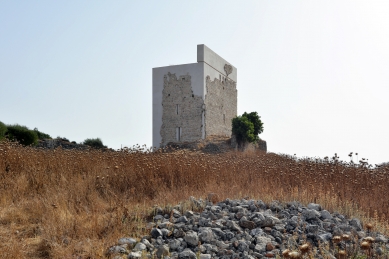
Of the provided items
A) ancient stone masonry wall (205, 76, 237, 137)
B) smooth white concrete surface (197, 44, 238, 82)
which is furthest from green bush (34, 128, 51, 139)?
smooth white concrete surface (197, 44, 238, 82)

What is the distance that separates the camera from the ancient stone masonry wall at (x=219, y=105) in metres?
24.4

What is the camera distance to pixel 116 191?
23.9 ft

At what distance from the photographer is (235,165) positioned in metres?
9.35

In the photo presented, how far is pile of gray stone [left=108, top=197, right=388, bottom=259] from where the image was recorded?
407 cm

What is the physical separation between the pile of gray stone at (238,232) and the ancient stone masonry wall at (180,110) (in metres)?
18.5

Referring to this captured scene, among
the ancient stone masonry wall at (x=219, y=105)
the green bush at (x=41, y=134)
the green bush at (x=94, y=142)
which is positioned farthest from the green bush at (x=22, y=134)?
the ancient stone masonry wall at (x=219, y=105)

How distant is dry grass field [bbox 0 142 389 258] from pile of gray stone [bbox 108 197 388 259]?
35cm

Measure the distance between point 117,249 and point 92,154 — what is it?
268 inches

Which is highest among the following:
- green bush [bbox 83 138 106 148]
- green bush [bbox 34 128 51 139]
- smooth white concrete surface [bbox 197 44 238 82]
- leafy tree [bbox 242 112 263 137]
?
smooth white concrete surface [bbox 197 44 238 82]

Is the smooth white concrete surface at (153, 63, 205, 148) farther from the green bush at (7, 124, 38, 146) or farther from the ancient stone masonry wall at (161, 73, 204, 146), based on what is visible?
the green bush at (7, 124, 38, 146)

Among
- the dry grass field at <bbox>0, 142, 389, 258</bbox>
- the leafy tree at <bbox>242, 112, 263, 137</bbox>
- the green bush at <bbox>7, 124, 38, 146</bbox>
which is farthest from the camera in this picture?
the leafy tree at <bbox>242, 112, 263, 137</bbox>

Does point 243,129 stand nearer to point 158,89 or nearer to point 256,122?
point 256,122

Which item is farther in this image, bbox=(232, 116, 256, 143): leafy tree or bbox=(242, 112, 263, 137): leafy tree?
bbox=(242, 112, 263, 137): leafy tree

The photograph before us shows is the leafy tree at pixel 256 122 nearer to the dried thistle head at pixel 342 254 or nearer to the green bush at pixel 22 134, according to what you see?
the green bush at pixel 22 134
